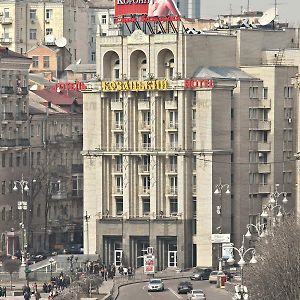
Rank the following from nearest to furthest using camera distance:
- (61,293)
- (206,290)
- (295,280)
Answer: (295,280), (61,293), (206,290)

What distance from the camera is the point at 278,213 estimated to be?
198 m

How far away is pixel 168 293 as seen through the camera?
187000 millimetres

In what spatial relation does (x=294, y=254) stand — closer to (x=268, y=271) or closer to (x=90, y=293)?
(x=268, y=271)

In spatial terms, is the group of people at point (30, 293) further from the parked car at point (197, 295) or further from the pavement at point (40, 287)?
the parked car at point (197, 295)

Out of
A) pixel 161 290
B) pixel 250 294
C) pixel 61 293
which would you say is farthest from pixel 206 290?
pixel 250 294

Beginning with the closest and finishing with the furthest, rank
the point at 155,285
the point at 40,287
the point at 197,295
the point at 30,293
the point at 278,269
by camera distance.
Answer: the point at 278,269
the point at 197,295
the point at 30,293
the point at 155,285
the point at 40,287

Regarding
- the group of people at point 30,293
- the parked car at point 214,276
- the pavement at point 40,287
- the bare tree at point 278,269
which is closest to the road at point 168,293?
the parked car at point 214,276

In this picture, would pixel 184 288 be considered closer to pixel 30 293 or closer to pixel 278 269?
pixel 30 293

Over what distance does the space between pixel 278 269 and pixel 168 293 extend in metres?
32.8

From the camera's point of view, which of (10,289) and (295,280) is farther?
(10,289)

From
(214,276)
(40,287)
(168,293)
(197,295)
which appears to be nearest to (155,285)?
(168,293)

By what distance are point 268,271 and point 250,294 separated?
3.13 meters

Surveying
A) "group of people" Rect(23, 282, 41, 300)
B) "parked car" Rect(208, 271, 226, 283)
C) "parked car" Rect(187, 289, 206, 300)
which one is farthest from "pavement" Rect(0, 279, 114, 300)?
"parked car" Rect(187, 289, 206, 300)

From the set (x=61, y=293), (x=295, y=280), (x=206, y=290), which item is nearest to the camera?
(x=295, y=280)
